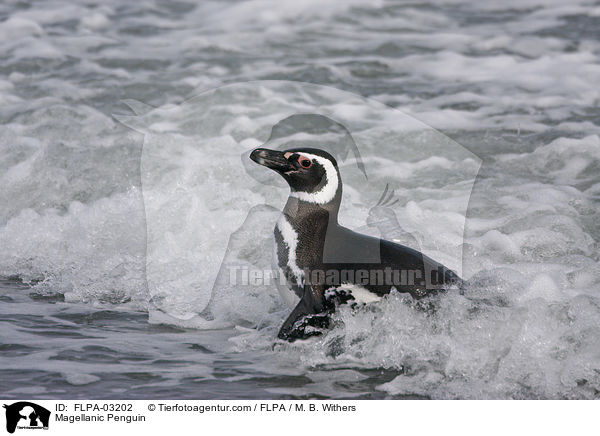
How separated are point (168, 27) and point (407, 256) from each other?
8.81 meters

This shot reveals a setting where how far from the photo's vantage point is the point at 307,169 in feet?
14.0

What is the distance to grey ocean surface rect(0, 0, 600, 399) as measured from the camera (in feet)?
12.2

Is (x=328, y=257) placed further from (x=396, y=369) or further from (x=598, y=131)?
(x=598, y=131)

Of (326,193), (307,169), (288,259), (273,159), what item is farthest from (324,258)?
(273,159)

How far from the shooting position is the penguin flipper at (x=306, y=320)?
3.97 meters

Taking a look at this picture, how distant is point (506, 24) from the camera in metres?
11.7

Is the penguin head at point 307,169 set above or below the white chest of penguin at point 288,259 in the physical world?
above

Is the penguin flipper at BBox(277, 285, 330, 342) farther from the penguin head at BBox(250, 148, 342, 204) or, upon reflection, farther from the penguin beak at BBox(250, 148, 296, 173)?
the penguin beak at BBox(250, 148, 296, 173)
